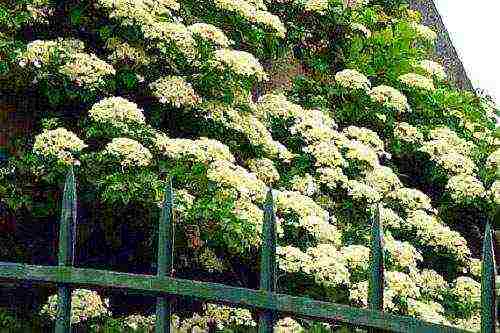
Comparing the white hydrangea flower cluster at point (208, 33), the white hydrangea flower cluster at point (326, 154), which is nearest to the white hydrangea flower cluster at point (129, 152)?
the white hydrangea flower cluster at point (208, 33)

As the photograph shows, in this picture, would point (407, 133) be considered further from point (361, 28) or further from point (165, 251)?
point (165, 251)

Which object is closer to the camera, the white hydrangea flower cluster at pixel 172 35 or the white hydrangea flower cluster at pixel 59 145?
the white hydrangea flower cluster at pixel 59 145

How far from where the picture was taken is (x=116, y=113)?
3.94 m

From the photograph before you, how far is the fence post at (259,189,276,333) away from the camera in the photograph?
1598mm

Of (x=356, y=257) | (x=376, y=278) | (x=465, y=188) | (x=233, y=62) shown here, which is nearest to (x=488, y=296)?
(x=376, y=278)

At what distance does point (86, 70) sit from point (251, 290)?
2627 mm

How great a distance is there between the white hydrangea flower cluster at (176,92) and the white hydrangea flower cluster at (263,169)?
1.38 ft

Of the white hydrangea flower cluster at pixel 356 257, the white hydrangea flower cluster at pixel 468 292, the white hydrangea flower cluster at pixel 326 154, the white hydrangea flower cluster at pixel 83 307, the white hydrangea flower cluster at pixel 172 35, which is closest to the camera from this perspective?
the white hydrangea flower cluster at pixel 83 307

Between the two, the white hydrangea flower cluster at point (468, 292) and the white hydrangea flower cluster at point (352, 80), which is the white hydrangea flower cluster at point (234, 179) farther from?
the white hydrangea flower cluster at point (352, 80)

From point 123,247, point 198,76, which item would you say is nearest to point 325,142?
point 198,76

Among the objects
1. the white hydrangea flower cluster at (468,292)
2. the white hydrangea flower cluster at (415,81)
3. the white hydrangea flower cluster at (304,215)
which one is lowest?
the white hydrangea flower cluster at (468,292)

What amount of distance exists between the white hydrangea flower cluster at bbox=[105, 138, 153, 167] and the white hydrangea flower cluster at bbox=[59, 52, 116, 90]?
1.30ft

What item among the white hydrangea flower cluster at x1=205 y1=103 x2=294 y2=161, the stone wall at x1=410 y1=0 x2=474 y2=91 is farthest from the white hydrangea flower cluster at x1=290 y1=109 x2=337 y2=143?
the stone wall at x1=410 y1=0 x2=474 y2=91

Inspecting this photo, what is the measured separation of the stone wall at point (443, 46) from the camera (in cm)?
767
